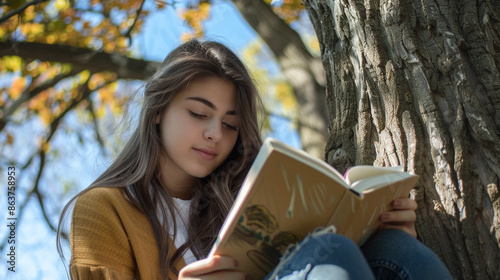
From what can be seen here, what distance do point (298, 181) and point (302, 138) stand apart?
3.17 m

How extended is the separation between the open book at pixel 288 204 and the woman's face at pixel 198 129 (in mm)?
713

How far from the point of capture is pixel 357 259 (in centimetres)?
118

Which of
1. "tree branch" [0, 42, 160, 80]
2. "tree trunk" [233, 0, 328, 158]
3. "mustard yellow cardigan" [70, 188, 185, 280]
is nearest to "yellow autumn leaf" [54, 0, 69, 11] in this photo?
"tree branch" [0, 42, 160, 80]

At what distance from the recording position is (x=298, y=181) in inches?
48.1

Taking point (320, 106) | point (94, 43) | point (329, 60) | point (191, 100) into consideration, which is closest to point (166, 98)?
point (191, 100)

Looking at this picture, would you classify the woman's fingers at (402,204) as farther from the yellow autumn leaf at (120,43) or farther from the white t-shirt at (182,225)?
the yellow autumn leaf at (120,43)

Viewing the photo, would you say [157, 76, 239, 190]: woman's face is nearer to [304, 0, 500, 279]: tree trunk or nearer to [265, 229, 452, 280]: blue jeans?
[304, 0, 500, 279]: tree trunk

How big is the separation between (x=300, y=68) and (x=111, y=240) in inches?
114

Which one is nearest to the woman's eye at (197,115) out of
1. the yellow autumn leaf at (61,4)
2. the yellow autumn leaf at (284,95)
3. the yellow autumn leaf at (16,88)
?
the yellow autumn leaf at (61,4)

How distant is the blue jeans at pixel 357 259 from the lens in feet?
3.80

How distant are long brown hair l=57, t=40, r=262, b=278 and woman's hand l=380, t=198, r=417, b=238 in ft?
2.28

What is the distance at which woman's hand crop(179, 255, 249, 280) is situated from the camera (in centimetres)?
127

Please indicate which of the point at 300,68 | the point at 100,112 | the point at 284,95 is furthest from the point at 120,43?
the point at 284,95

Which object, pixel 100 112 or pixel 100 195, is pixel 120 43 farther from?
pixel 100 195
